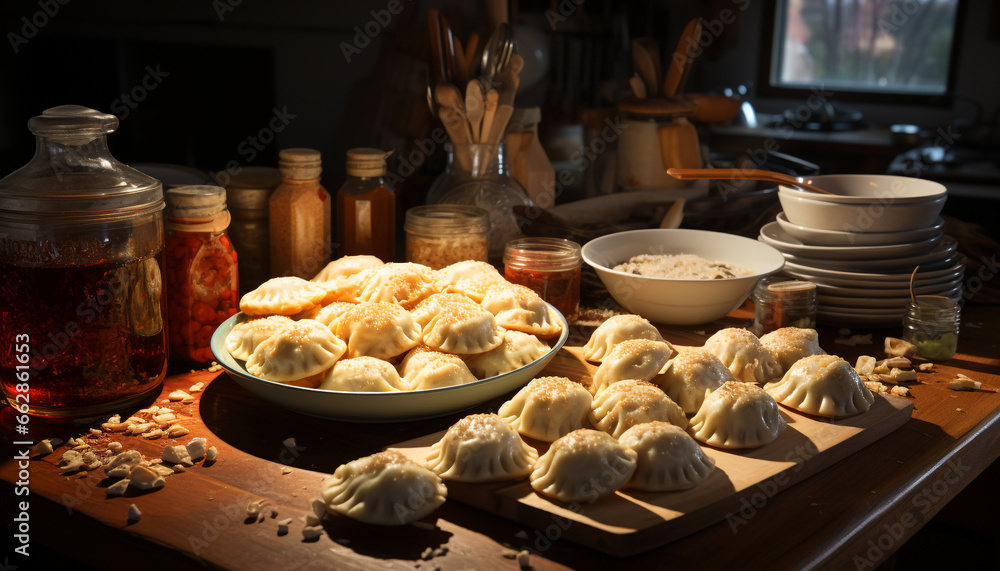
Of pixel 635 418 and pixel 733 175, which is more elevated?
pixel 733 175

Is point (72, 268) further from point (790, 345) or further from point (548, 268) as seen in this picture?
point (790, 345)

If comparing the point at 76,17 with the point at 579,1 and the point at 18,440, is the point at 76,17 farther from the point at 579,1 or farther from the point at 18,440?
the point at 579,1

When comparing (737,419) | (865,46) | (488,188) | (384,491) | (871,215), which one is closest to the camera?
(384,491)

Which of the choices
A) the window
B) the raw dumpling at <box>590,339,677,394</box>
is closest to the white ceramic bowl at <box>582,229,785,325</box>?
the raw dumpling at <box>590,339,677,394</box>

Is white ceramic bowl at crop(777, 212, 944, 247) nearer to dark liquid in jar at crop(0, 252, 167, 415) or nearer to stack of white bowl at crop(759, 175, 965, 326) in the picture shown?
stack of white bowl at crop(759, 175, 965, 326)

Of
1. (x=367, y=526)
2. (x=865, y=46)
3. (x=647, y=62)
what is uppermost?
(x=865, y=46)

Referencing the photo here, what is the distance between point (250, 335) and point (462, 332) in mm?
291

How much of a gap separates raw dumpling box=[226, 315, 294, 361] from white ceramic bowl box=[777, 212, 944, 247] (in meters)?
0.95

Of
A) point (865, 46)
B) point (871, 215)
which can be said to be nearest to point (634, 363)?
point (871, 215)

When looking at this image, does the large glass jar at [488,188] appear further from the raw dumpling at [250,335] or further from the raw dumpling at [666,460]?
the raw dumpling at [666,460]

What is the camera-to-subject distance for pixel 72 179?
1.03 metres

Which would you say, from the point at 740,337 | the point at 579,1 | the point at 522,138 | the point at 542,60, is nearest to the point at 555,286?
the point at 740,337

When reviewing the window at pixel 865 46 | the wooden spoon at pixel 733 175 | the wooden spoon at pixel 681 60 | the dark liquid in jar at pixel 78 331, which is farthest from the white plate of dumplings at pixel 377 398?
the window at pixel 865 46

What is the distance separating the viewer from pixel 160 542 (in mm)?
815
